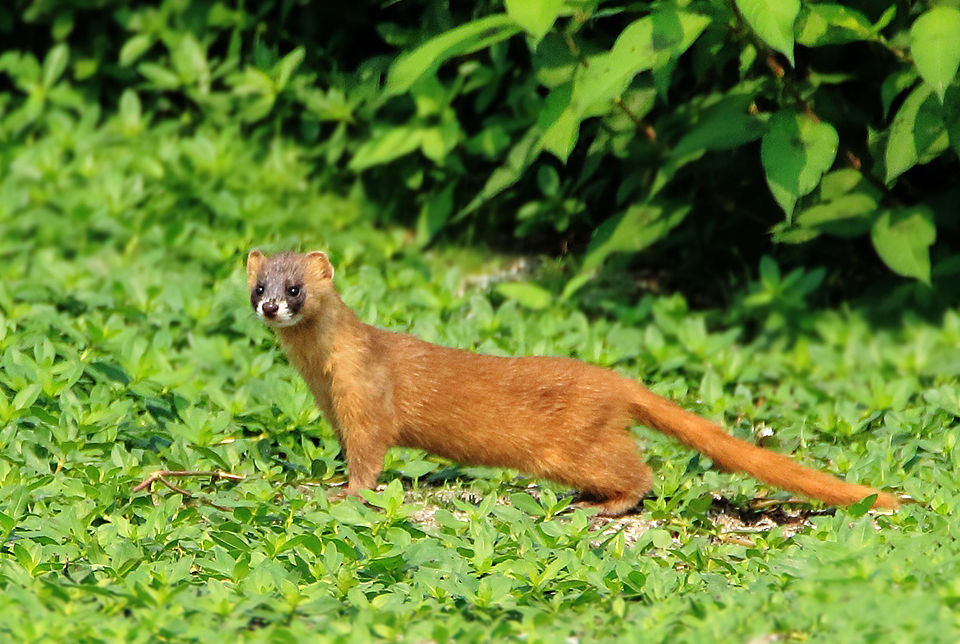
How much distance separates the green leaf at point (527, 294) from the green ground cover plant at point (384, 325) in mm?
23

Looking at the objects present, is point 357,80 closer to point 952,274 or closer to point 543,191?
point 543,191

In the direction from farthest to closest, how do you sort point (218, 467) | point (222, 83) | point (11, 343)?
point (222, 83), point (11, 343), point (218, 467)

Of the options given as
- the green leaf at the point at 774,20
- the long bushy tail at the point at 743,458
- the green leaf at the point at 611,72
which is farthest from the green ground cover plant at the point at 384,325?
the green leaf at the point at 774,20

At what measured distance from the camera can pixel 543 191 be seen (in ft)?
24.2

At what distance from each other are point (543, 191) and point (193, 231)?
1.93m

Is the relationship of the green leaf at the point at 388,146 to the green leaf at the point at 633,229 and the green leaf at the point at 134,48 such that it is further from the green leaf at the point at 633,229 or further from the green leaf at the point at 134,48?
the green leaf at the point at 134,48

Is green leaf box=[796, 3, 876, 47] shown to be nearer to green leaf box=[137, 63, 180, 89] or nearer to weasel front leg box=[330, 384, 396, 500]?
weasel front leg box=[330, 384, 396, 500]

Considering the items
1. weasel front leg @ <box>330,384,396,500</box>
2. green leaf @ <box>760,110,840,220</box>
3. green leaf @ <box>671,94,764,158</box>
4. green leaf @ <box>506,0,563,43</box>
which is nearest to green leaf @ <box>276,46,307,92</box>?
green leaf @ <box>671,94,764,158</box>

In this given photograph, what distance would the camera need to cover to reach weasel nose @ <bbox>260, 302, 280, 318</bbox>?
479cm

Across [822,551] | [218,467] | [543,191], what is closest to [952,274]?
[543,191]

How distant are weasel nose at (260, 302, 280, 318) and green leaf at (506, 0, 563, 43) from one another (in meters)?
1.48

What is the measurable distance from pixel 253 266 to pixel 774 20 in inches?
85.7

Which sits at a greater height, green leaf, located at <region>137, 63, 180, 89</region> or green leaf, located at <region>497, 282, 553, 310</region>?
green leaf, located at <region>137, 63, 180, 89</region>

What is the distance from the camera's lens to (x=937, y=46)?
537 cm
